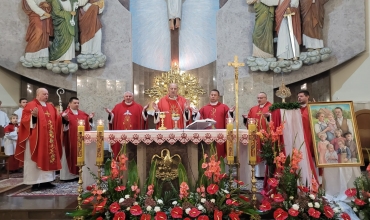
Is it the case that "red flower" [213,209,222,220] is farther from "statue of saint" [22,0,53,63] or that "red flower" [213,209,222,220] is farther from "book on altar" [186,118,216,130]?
"statue of saint" [22,0,53,63]

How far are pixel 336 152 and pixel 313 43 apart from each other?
520 cm

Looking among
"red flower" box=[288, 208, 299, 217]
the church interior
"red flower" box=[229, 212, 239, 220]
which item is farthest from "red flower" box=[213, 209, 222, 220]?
the church interior

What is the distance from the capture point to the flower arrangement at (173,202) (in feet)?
11.5

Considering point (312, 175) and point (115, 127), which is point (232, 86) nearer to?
point (115, 127)

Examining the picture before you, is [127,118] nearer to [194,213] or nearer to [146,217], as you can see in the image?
[146,217]

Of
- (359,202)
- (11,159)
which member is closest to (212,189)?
(359,202)

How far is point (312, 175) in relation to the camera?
15.1 feet

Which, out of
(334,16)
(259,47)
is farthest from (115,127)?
(334,16)

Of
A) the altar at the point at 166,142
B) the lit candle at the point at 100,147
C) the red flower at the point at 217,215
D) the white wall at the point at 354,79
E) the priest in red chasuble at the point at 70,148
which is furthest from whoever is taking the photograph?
the white wall at the point at 354,79

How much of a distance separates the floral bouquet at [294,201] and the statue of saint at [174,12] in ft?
24.4

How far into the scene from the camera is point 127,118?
694 centimetres

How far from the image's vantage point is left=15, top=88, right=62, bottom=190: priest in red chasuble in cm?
562

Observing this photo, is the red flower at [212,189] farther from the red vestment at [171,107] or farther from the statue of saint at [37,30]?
the statue of saint at [37,30]

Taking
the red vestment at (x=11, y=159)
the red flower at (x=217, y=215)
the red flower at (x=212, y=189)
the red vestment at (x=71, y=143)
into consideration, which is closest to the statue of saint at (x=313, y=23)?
the red vestment at (x=71, y=143)
